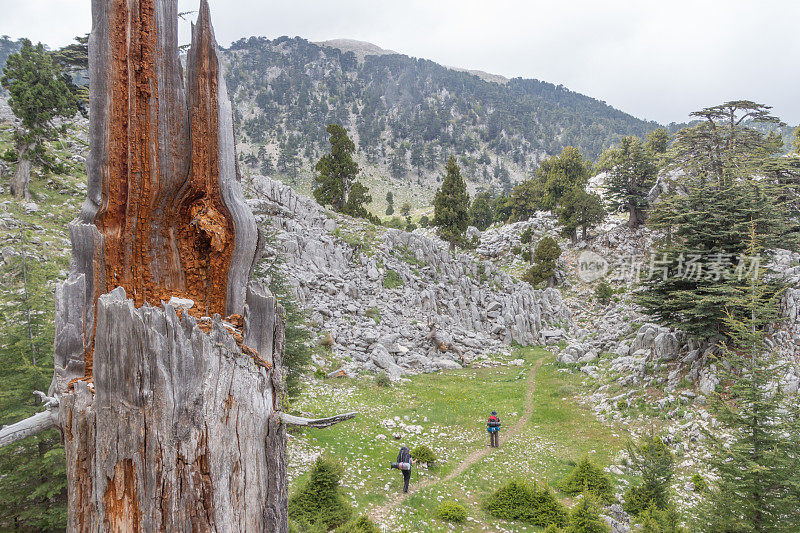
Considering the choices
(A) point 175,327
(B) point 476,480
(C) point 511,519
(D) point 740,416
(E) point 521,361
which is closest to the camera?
(A) point 175,327

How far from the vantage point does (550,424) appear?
53.1 ft

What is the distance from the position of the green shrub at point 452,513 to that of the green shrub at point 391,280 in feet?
60.5

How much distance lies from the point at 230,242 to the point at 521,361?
79.7 feet

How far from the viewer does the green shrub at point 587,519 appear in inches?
324

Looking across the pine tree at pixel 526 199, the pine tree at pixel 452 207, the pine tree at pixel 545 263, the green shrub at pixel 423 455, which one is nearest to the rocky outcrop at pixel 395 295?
the pine tree at pixel 545 263

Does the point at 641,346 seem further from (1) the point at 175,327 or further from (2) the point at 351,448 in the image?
(1) the point at 175,327

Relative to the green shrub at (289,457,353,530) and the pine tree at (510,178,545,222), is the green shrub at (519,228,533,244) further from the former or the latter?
the green shrub at (289,457,353,530)

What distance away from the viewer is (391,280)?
2800 cm

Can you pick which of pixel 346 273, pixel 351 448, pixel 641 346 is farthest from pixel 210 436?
pixel 346 273

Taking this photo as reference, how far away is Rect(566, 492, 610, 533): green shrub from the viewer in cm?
823

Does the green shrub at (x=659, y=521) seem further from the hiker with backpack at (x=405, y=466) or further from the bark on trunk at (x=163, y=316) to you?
the bark on trunk at (x=163, y=316)

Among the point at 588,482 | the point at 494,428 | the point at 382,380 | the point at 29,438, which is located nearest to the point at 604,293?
the point at 382,380

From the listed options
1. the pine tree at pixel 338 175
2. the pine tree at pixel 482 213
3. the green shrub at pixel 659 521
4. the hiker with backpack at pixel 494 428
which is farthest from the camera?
the pine tree at pixel 482 213

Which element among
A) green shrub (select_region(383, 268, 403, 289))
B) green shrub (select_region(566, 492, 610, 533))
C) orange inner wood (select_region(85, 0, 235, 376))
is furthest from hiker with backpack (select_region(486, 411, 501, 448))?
green shrub (select_region(383, 268, 403, 289))
